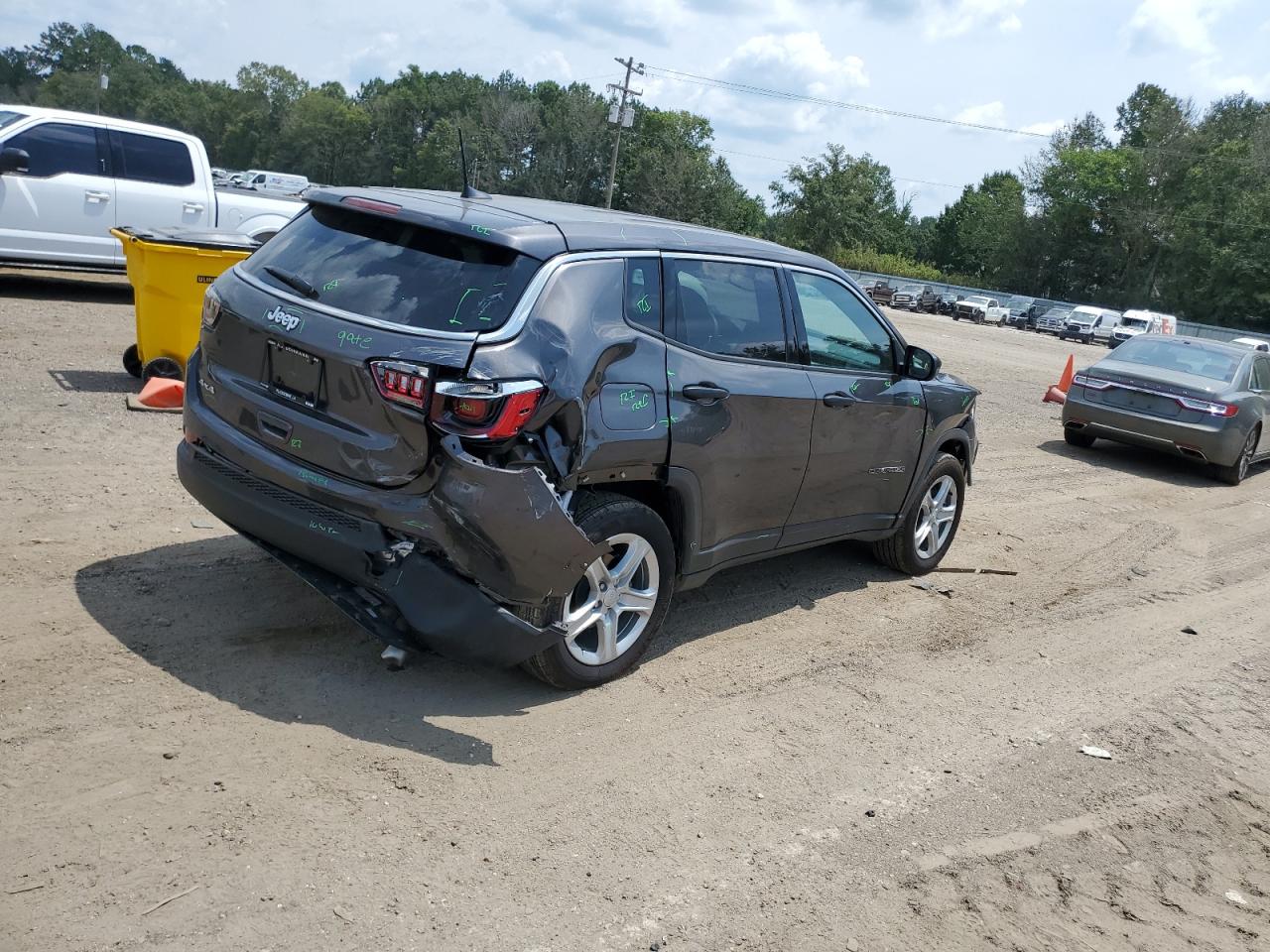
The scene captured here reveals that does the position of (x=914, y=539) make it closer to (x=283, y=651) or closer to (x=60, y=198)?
(x=283, y=651)

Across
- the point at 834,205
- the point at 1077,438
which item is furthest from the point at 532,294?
the point at 834,205

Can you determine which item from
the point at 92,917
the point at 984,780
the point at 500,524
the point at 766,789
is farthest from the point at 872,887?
the point at 92,917

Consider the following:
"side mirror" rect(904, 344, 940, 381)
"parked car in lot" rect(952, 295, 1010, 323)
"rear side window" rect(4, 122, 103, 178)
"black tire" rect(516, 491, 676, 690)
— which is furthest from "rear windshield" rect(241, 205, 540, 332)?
"parked car in lot" rect(952, 295, 1010, 323)

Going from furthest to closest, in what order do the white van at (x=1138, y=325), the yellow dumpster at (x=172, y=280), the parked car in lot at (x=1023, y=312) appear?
the parked car in lot at (x=1023, y=312) → the white van at (x=1138, y=325) → the yellow dumpster at (x=172, y=280)

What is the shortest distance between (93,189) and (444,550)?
10.9 metres

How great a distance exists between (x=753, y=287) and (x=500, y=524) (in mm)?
2055

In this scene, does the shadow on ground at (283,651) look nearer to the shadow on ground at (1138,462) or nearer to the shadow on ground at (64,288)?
the shadow on ground at (1138,462)

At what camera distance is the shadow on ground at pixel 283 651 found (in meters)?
4.22

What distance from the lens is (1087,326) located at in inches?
2084

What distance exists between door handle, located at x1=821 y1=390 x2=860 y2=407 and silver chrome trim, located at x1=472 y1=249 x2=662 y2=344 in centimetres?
157

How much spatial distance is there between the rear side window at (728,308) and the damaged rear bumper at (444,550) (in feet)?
3.96

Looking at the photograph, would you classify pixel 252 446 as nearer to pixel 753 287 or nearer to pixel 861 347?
pixel 753 287

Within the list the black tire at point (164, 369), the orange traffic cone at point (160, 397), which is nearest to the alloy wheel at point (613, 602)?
the orange traffic cone at point (160, 397)

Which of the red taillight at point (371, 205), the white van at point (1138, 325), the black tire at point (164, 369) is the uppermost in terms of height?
the red taillight at point (371, 205)
